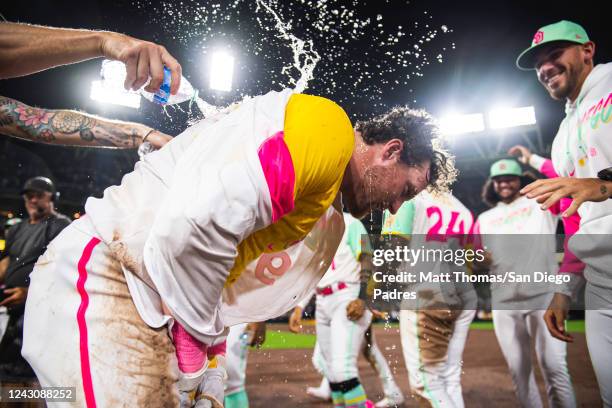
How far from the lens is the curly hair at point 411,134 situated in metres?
1.62

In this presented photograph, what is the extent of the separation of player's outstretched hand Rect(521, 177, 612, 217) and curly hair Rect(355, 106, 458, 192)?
67 centimetres

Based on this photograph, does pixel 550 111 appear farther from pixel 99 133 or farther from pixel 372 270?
pixel 99 133

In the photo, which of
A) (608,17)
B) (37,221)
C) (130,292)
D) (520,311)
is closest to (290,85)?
(37,221)

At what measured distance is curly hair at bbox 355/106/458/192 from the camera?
1.62m

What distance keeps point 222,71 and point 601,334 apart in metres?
5.30

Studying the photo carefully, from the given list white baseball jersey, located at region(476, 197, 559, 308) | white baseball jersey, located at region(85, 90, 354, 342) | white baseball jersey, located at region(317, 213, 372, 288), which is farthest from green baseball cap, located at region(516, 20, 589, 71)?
white baseball jersey, located at region(85, 90, 354, 342)

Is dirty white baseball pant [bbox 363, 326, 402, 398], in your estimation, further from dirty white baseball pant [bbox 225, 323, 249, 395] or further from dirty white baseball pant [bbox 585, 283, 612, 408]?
dirty white baseball pant [bbox 585, 283, 612, 408]

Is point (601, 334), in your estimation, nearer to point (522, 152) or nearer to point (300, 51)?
point (522, 152)

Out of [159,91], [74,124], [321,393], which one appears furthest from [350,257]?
[159,91]

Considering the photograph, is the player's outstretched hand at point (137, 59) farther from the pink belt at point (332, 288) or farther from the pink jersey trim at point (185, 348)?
the pink belt at point (332, 288)

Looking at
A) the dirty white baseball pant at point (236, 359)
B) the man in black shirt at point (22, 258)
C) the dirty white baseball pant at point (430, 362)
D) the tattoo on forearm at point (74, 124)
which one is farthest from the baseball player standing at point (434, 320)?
the man in black shirt at point (22, 258)

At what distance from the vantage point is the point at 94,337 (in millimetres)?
1101

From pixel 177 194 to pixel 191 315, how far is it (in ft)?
1.12

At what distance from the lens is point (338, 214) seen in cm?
172
